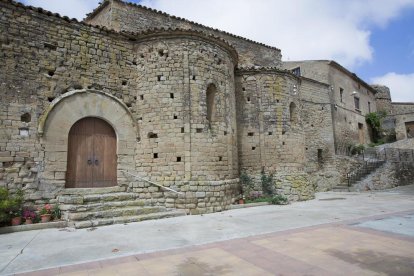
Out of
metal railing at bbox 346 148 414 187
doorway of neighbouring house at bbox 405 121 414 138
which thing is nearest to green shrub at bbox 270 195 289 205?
metal railing at bbox 346 148 414 187

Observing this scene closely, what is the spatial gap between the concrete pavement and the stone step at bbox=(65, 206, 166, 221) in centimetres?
55

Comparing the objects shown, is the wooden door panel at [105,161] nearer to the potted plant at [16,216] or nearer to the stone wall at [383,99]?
the potted plant at [16,216]

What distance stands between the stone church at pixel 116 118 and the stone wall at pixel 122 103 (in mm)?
31

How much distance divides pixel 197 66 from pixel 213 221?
534cm

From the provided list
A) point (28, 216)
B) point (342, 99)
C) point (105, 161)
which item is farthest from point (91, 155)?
point (342, 99)

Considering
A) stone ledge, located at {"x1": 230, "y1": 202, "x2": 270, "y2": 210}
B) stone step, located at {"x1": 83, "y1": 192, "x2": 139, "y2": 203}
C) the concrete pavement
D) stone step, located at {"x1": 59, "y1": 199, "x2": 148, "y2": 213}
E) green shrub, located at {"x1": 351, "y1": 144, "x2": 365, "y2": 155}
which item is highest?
green shrub, located at {"x1": 351, "y1": 144, "x2": 365, "y2": 155}

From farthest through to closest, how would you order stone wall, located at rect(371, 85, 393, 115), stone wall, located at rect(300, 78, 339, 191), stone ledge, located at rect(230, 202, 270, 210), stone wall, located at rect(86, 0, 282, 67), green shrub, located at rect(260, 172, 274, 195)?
stone wall, located at rect(371, 85, 393, 115) → stone wall, located at rect(300, 78, 339, 191) → green shrub, located at rect(260, 172, 274, 195) → stone wall, located at rect(86, 0, 282, 67) → stone ledge, located at rect(230, 202, 270, 210)

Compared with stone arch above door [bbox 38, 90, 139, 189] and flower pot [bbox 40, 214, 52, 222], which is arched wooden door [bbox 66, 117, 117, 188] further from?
flower pot [bbox 40, 214, 52, 222]

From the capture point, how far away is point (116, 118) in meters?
9.30

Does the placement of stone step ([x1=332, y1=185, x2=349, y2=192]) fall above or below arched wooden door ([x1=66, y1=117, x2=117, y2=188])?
below

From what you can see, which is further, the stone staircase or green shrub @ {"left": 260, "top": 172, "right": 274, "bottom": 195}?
green shrub @ {"left": 260, "top": 172, "right": 274, "bottom": 195}

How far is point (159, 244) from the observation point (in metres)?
5.39

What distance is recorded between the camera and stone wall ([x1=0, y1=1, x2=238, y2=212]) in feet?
25.7

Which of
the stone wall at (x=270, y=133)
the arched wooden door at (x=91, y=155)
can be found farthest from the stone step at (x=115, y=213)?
the stone wall at (x=270, y=133)
